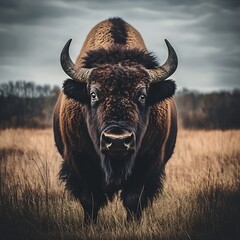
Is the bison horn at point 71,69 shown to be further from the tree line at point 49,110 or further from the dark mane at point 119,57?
the tree line at point 49,110

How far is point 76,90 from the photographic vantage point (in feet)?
18.7

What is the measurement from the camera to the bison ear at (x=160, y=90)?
5.73 metres

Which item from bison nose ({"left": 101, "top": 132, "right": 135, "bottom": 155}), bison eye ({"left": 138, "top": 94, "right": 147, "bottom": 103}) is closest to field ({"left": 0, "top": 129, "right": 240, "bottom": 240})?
bison nose ({"left": 101, "top": 132, "right": 135, "bottom": 155})

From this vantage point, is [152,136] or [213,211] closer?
[213,211]

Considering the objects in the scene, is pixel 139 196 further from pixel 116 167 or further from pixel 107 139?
pixel 107 139

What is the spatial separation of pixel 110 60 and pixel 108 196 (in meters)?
1.76

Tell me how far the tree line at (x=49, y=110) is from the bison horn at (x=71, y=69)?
45.3 feet

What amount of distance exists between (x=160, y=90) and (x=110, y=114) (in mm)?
1182

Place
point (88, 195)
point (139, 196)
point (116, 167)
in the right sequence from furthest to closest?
1. point (88, 195)
2. point (139, 196)
3. point (116, 167)

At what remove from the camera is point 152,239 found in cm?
458

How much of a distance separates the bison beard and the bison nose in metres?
0.60

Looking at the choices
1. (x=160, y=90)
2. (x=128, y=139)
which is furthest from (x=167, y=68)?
(x=128, y=139)

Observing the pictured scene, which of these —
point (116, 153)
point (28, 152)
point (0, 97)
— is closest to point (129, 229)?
point (116, 153)

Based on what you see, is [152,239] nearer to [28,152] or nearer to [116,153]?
[116,153]
